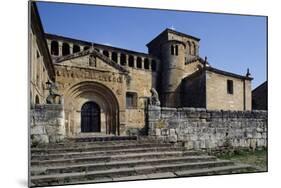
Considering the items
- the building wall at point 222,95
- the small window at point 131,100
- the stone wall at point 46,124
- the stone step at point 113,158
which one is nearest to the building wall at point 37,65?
the stone wall at point 46,124

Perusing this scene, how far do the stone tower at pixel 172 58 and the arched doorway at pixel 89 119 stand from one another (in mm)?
1478

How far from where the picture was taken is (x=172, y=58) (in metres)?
6.23

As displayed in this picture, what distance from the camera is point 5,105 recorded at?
3828 millimetres

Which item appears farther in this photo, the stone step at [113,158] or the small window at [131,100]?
the small window at [131,100]

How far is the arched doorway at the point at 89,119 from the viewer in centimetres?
583

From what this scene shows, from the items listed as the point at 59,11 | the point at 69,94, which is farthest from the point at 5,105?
the point at 69,94

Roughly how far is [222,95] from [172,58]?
6.34 ft

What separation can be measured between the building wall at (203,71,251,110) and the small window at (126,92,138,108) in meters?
1.71

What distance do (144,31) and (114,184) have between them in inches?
99.0

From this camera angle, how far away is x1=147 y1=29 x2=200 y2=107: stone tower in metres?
5.27

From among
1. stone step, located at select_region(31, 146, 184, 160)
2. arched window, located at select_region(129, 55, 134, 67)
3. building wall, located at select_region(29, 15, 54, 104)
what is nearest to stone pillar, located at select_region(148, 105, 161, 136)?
stone step, located at select_region(31, 146, 184, 160)

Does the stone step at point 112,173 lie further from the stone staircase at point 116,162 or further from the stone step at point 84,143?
the stone step at point 84,143

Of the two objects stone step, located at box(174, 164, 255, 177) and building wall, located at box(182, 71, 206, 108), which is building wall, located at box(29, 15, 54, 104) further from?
building wall, located at box(182, 71, 206, 108)
